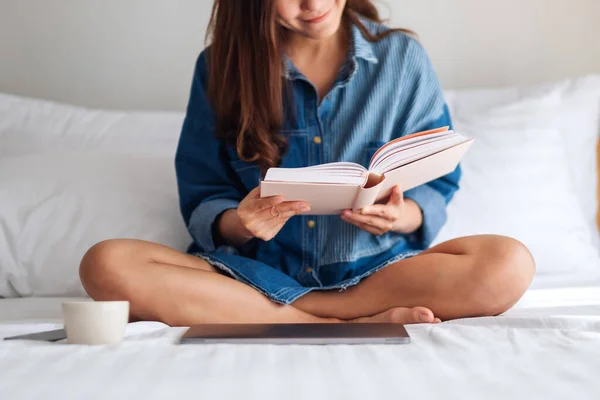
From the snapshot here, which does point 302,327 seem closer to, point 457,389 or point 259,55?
point 457,389

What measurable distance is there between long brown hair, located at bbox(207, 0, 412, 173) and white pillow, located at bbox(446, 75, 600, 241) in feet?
1.50

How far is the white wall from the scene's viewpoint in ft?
7.03

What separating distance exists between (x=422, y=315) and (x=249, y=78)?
595mm

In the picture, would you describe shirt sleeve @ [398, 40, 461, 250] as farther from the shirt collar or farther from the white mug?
the white mug

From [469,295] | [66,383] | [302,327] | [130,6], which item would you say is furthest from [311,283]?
[130,6]

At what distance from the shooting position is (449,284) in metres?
1.27

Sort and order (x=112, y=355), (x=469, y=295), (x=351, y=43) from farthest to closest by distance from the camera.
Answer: (x=351, y=43)
(x=469, y=295)
(x=112, y=355)

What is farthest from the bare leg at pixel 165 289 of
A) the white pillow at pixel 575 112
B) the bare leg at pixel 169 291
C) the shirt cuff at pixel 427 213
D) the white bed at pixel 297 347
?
the white pillow at pixel 575 112

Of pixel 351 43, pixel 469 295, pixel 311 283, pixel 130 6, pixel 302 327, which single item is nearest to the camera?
pixel 302 327

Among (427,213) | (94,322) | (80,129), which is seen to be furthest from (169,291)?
(80,129)

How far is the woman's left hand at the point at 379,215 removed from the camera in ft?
4.17

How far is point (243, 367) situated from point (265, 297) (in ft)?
1.63

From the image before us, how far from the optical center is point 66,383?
0.75 m

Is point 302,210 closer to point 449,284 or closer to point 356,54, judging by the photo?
point 449,284
